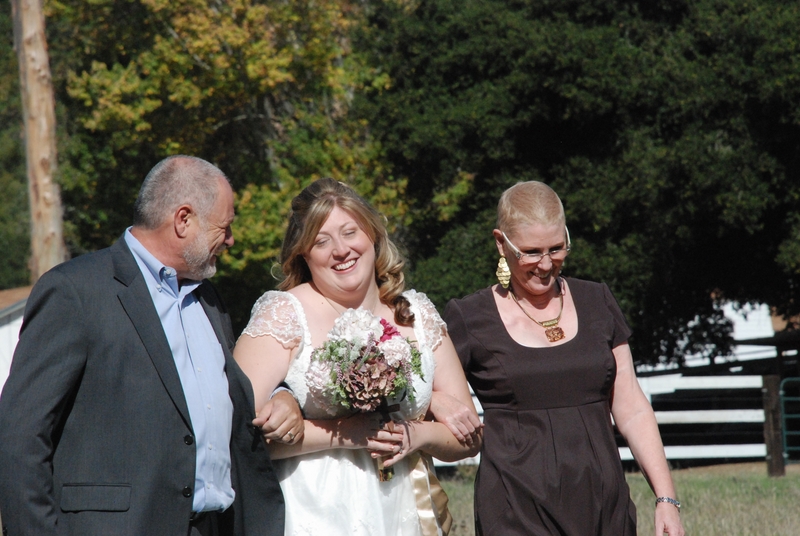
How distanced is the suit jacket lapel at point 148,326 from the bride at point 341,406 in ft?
1.40

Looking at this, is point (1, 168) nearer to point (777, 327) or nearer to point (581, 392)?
point (777, 327)

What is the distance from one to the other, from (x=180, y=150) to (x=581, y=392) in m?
16.2

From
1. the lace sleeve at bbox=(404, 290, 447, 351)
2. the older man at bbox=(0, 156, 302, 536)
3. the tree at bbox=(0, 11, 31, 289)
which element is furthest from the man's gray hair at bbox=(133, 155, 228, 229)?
the tree at bbox=(0, 11, 31, 289)

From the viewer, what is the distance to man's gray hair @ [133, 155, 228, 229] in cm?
347

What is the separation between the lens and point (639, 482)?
1097 cm

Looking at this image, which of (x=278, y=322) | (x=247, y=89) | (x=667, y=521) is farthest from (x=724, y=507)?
(x=247, y=89)

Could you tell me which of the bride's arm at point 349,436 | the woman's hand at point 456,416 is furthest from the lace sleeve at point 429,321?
the bride's arm at point 349,436

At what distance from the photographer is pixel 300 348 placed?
3943mm

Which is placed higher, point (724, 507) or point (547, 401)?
point (547, 401)

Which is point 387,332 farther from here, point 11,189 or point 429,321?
point 11,189

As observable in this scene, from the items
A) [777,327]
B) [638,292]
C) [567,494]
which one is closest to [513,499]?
[567,494]

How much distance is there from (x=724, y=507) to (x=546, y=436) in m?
4.84

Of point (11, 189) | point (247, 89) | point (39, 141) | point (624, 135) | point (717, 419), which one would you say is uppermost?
point (11, 189)

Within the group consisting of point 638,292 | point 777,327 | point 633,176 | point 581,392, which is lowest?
point 581,392
